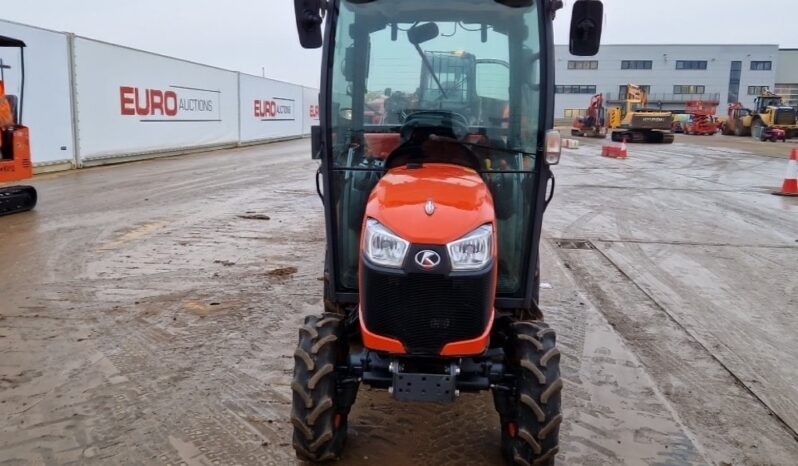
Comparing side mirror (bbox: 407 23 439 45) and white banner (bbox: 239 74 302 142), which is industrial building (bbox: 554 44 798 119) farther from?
side mirror (bbox: 407 23 439 45)

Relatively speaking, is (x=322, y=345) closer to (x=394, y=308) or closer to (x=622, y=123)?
(x=394, y=308)

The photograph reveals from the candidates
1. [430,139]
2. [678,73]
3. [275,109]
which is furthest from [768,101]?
[430,139]

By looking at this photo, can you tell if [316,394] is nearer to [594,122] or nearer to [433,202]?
[433,202]

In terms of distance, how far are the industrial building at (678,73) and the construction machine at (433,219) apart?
75420 millimetres

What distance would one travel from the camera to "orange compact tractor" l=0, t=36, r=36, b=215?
9734 millimetres

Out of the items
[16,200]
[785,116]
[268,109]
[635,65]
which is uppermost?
[635,65]

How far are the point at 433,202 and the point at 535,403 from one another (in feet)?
3.43

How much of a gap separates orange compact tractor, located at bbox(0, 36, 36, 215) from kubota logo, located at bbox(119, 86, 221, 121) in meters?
7.61

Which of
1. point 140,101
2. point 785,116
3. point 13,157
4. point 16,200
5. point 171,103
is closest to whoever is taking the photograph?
point 16,200

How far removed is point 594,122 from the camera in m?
40.4

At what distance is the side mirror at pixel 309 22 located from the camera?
3434 millimetres

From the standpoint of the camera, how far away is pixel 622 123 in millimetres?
37062

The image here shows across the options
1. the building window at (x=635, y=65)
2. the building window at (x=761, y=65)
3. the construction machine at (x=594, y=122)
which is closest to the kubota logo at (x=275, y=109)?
the construction machine at (x=594, y=122)

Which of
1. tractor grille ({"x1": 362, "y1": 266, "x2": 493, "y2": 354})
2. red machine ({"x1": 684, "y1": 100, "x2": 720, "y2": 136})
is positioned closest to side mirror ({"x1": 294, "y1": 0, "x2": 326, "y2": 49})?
tractor grille ({"x1": 362, "y1": 266, "x2": 493, "y2": 354})
